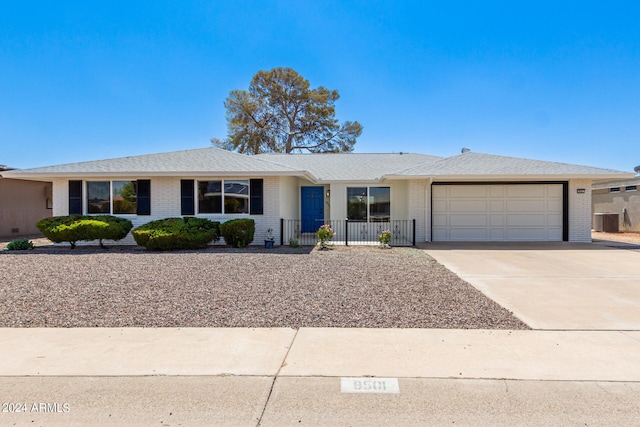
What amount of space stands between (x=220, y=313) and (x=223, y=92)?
27.8 meters

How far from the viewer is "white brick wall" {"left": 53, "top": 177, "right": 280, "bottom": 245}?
44.5 ft

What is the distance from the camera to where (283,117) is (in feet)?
101

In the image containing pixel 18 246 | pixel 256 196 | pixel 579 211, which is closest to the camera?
pixel 18 246

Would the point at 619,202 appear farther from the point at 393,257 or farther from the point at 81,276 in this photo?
the point at 81,276

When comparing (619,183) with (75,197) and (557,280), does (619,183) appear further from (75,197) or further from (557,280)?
(75,197)

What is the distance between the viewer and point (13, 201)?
1830cm

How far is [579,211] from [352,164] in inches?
392

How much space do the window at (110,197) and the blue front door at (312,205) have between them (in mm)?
6648

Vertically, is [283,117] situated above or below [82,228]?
above

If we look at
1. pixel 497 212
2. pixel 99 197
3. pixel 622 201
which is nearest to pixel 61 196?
pixel 99 197

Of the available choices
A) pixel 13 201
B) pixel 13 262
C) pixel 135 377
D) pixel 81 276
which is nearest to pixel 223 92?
pixel 13 201

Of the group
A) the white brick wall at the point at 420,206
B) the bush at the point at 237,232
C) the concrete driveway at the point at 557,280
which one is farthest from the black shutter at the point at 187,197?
the concrete driveway at the point at 557,280

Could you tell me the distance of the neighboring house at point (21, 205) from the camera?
17781mm

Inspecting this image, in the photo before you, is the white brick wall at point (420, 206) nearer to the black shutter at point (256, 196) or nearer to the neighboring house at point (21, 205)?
the black shutter at point (256, 196)
